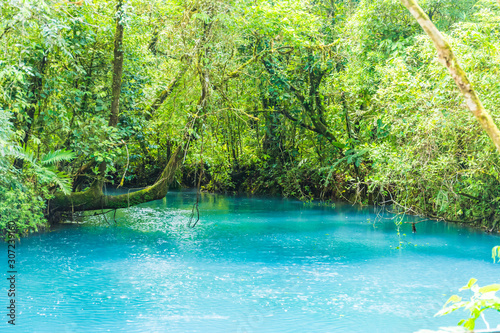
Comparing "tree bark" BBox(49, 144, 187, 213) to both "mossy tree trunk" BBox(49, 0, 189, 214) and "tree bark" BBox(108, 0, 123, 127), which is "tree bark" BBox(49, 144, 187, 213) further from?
"tree bark" BBox(108, 0, 123, 127)

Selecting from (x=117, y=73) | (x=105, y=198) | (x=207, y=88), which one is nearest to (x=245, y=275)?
(x=207, y=88)

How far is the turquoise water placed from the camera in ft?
19.5

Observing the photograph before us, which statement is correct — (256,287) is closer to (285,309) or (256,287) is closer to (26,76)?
(285,309)

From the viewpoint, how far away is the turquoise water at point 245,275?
19.5ft

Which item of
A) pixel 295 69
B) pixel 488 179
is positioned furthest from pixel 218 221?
pixel 488 179

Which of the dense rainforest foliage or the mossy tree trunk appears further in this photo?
the mossy tree trunk

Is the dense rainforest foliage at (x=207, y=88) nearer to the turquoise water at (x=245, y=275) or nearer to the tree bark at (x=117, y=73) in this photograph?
the tree bark at (x=117, y=73)

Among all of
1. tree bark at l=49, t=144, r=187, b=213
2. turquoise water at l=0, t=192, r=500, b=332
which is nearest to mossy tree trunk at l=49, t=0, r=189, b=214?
tree bark at l=49, t=144, r=187, b=213

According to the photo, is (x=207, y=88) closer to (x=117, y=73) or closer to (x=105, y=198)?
(x=117, y=73)

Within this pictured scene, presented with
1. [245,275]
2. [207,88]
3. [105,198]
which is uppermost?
[207,88]

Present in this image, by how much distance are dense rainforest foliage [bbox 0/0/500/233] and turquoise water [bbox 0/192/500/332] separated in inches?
41.2

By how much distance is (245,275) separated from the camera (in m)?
8.05

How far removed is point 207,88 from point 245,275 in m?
4.74

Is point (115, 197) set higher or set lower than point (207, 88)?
lower
